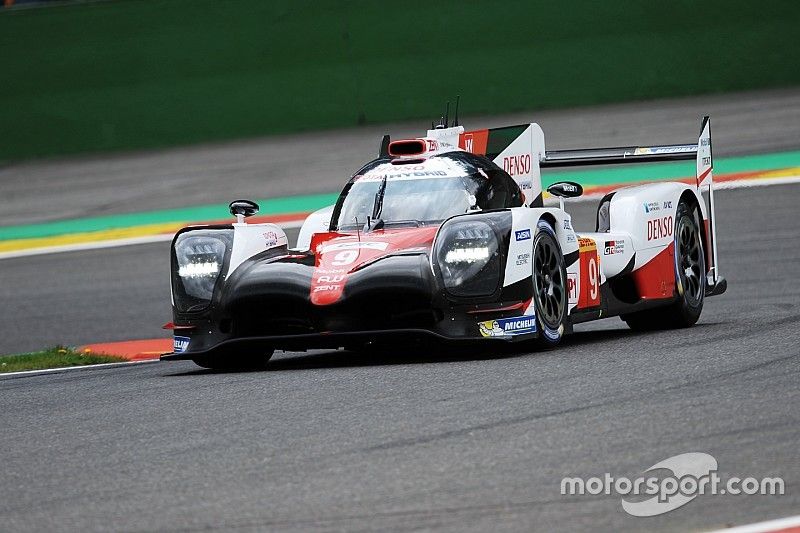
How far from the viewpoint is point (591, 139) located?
963 inches

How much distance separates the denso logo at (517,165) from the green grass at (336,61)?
56.8 feet

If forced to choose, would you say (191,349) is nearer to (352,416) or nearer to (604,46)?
(352,416)

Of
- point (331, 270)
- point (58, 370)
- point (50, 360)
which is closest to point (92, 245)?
point (50, 360)

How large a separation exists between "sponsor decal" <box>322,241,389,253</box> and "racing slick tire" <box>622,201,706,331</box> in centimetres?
240

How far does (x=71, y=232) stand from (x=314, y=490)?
55.7ft

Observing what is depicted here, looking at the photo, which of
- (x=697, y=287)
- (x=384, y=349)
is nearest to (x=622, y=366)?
(x=384, y=349)

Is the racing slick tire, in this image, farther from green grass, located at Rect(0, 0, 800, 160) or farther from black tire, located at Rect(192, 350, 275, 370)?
green grass, located at Rect(0, 0, 800, 160)

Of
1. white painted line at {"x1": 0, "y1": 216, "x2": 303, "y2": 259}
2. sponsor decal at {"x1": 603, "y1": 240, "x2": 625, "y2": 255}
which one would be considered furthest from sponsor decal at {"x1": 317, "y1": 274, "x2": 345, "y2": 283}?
white painted line at {"x1": 0, "y1": 216, "x2": 303, "y2": 259}

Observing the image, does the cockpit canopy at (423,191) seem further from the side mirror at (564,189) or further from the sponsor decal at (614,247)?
the sponsor decal at (614,247)

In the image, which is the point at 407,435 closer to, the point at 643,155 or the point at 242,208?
the point at 242,208

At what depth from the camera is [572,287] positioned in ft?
32.2

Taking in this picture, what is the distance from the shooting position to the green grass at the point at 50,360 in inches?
459

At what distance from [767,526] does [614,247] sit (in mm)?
5925

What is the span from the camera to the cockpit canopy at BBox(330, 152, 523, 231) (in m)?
9.98
